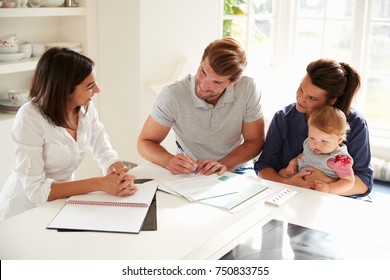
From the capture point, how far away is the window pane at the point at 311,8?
3.64 meters

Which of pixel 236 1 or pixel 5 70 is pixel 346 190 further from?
pixel 236 1

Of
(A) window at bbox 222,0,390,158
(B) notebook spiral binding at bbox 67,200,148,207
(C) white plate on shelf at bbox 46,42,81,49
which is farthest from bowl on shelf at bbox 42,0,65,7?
(B) notebook spiral binding at bbox 67,200,148,207

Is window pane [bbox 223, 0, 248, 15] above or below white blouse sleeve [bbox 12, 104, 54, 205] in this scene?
above

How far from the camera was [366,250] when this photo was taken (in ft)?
4.85

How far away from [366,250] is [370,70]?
228 cm

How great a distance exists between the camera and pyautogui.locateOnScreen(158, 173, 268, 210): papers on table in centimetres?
177

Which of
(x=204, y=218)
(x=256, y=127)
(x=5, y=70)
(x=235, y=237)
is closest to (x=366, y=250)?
(x=235, y=237)

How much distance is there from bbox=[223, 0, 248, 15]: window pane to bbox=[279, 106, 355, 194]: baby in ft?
6.41

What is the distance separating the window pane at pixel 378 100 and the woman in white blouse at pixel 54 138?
2.18 m

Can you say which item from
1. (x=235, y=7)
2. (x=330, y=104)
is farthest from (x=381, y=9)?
(x=330, y=104)

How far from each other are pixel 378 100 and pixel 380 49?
34cm

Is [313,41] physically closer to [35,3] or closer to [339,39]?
[339,39]

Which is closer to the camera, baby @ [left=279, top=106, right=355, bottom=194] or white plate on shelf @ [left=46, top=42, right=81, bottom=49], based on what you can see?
baby @ [left=279, top=106, right=355, bottom=194]

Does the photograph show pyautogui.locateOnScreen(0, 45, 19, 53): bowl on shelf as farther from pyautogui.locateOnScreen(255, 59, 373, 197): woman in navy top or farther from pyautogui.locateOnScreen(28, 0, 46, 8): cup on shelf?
pyautogui.locateOnScreen(255, 59, 373, 197): woman in navy top
